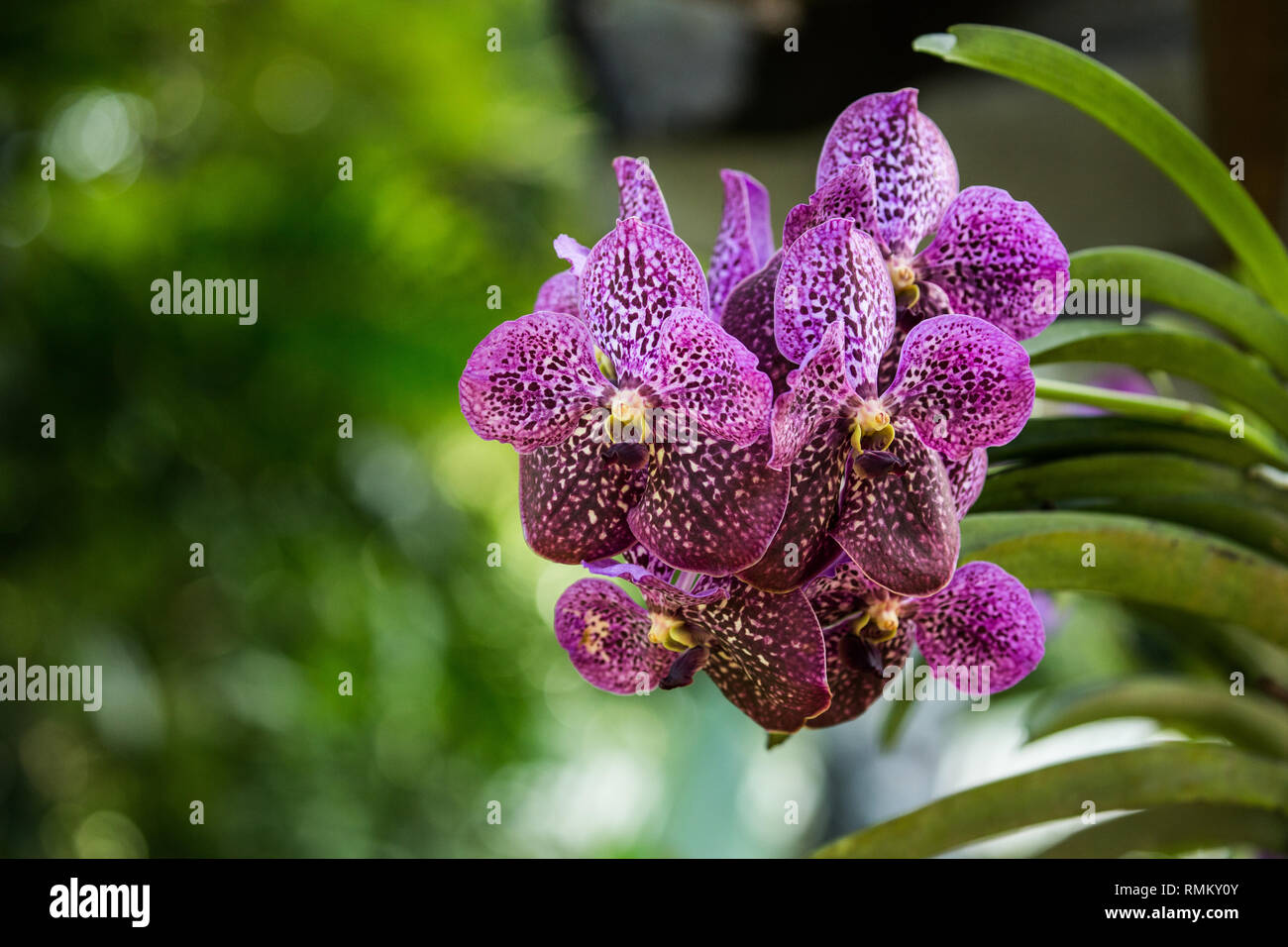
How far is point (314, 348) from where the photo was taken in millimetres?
1634

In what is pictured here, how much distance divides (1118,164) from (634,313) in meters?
0.93

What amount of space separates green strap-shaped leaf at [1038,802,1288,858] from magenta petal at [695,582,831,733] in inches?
11.8

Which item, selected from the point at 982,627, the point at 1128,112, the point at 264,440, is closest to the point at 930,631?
the point at 982,627

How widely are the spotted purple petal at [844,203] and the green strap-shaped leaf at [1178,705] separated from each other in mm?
407

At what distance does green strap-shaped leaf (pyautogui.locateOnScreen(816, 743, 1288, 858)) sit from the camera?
0.46 metres

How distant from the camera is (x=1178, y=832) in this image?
1.81 feet

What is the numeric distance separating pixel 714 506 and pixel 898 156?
0.17 metres

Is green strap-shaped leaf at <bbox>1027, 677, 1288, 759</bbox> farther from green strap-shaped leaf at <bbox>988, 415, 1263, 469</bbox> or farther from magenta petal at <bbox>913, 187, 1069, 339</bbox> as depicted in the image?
magenta petal at <bbox>913, 187, 1069, 339</bbox>

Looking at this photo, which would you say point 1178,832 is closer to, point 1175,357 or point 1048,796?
point 1048,796

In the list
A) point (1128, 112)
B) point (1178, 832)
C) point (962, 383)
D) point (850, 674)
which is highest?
point (1128, 112)

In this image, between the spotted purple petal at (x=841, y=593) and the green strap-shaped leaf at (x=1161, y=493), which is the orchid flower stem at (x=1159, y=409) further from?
the spotted purple petal at (x=841, y=593)

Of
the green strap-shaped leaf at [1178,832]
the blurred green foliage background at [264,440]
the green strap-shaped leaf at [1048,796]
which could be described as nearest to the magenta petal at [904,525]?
the green strap-shaped leaf at [1048,796]

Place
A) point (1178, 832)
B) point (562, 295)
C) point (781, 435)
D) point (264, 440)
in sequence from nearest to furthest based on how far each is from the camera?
point (781, 435) < point (562, 295) < point (1178, 832) < point (264, 440)

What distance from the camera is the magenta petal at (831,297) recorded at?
0.31 m
